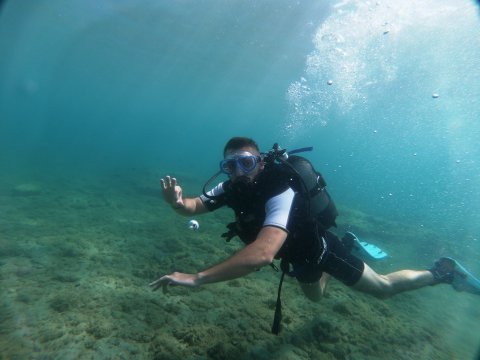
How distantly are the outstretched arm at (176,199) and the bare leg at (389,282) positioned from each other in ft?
8.96

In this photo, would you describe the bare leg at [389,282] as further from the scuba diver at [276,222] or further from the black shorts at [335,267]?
the black shorts at [335,267]

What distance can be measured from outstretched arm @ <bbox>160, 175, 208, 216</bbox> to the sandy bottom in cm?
184

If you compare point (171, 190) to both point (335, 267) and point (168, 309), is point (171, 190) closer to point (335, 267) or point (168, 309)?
point (168, 309)

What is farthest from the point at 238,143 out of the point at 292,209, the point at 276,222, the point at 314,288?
the point at 314,288

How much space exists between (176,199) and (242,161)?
3.53ft

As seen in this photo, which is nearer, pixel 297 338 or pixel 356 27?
pixel 297 338

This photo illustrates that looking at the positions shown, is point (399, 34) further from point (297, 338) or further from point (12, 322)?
point (12, 322)

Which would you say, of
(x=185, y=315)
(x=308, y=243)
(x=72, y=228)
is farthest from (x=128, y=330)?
(x=72, y=228)

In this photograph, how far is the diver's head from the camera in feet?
11.1

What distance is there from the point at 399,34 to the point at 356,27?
286 centimetres

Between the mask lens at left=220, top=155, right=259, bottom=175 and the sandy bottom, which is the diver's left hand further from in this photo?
the sandy bottom

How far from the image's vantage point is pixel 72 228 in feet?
32.1

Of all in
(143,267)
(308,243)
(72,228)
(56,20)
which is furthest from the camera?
(56,20)

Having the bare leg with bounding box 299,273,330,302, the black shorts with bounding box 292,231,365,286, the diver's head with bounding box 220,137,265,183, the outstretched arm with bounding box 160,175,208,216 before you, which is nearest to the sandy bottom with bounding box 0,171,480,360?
the bare leg with bounding box 299,273,330,302
